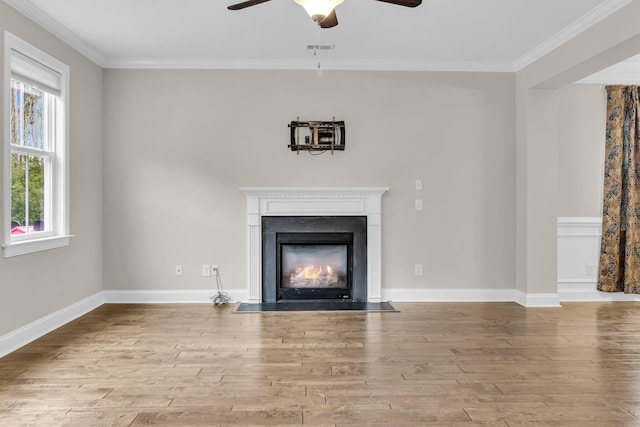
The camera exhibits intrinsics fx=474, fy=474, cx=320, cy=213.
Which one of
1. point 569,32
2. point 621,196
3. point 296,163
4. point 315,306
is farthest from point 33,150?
point 621,196

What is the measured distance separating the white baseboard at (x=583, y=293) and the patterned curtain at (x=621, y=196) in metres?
0.09

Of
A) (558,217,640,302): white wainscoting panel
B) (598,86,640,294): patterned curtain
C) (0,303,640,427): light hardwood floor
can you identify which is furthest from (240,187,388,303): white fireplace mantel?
(598,86,640,294): patterned curtain

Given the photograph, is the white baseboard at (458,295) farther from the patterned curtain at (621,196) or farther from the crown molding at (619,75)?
the crown molding at (619,75)

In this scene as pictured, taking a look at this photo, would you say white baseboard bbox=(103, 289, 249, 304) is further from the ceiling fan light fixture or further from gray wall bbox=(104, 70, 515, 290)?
the ceiling fan light fixture

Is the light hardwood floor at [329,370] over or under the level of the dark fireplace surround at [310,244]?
under

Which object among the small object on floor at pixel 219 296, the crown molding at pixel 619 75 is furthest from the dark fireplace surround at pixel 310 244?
the crown molding at pixel 619 75

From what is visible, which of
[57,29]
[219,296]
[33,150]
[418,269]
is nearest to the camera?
[33,150]

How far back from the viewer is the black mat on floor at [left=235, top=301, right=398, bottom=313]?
485 cm

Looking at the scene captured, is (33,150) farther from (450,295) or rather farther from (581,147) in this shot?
(581,147)

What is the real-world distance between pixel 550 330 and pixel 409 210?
1.85 m

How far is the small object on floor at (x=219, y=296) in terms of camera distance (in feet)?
16.9

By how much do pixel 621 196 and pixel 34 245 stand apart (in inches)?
228

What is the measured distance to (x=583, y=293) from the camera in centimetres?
533

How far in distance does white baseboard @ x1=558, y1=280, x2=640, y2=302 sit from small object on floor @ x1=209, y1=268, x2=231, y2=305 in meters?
3.72
